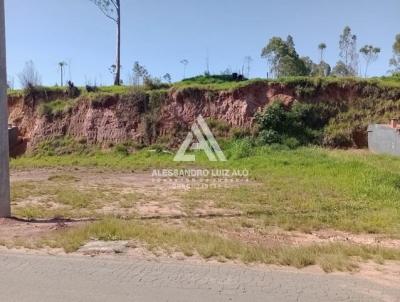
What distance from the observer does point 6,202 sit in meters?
7.59

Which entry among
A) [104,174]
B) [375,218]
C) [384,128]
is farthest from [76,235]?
[384,128]

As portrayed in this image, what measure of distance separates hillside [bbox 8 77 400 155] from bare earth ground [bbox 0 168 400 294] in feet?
25.1

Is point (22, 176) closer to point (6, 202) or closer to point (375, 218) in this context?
point (6, 202)

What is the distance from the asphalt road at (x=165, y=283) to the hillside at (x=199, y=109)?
Answer: 15945 millimetres

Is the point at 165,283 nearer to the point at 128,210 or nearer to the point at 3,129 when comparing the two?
the point at 128,210

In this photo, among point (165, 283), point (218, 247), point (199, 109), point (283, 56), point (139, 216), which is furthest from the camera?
point (283, 56)

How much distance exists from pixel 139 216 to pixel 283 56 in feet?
125

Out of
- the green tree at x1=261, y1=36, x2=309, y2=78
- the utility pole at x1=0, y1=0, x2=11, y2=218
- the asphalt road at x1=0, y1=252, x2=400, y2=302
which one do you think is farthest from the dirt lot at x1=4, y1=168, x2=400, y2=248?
the green tree at x1=261, y1=36, x2=309, y2=78

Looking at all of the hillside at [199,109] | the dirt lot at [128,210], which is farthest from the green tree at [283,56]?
the dirt lot at [128,210]

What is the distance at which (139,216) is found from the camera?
8.19 meters

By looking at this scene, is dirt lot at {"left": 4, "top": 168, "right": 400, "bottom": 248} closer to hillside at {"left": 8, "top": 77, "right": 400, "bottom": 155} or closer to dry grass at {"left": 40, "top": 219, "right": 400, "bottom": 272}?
dry grass at {"left": 40, "top": 219, "right": 400, "bottom": 272}

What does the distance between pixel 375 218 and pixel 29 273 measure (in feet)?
19.4

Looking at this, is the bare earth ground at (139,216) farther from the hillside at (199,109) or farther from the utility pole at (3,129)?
the hillside at (199,109)

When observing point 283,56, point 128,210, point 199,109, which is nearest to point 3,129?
point 128,210
